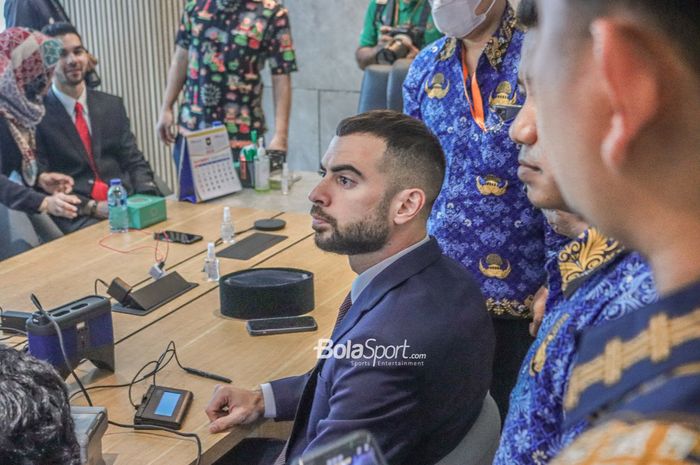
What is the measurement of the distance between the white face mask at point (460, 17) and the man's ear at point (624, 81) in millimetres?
1916

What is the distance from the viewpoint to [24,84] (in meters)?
3.46

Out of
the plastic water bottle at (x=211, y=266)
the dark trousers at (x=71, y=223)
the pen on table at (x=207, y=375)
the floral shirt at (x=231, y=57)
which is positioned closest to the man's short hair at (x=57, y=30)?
the floral shirt at (x=231, y=57)

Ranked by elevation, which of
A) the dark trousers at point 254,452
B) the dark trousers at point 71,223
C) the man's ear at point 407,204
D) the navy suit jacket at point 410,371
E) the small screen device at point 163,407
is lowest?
the dark trousers at point 254,452

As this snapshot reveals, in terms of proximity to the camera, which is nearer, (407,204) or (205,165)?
(407,204)

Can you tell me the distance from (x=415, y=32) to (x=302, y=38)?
2108 mm

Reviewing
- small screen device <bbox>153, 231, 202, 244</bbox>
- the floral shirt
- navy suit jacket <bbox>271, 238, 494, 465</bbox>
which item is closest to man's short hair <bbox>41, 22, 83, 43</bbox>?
the floral shirt

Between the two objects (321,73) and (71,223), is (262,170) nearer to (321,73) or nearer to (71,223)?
(71,223)

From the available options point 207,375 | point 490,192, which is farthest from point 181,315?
point 490,192

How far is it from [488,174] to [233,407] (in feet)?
2.95

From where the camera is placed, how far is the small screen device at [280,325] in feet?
7.18

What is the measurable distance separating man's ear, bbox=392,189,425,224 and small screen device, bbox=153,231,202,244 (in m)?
1.19

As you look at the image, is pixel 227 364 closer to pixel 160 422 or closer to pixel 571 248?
pixel 160 422

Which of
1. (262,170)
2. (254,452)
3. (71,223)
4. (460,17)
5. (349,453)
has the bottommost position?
(254,452)

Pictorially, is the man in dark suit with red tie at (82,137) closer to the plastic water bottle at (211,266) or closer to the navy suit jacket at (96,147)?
the navy suit jacket at (96,147)
